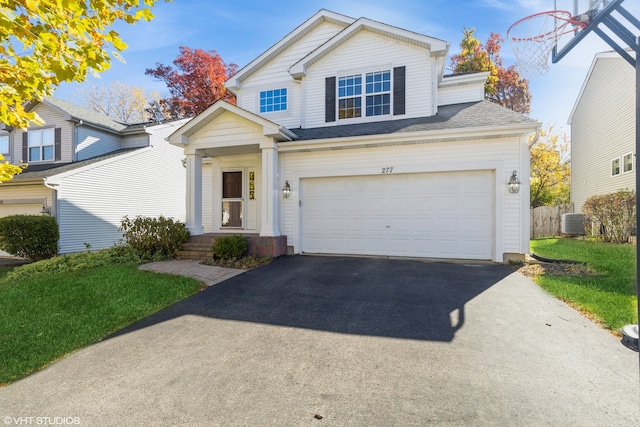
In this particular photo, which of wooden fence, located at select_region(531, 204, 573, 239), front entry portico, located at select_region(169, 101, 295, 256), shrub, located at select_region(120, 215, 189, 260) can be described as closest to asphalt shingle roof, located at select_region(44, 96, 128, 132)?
front entry portico, located at select_region(169, 101, 295, 256)

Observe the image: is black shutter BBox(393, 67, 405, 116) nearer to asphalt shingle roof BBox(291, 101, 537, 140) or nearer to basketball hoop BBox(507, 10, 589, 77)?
asphalt shingle roof BBox(291, 101, 537, 140)

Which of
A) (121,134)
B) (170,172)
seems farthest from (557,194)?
(121,134)

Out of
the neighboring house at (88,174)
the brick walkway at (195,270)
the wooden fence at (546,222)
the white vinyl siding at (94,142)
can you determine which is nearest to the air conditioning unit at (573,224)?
the wooden fence at (546,222)

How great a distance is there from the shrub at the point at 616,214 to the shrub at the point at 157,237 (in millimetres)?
14622

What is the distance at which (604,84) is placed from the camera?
→ 45.0 feet

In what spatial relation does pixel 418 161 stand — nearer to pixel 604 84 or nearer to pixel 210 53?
pixel 604 84

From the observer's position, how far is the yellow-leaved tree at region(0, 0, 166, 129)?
3.21 meters

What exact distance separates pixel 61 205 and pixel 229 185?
6472 mm

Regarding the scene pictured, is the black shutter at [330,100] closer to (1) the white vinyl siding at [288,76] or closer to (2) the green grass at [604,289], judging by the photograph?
(1) the white vinyl siding at [288,76]

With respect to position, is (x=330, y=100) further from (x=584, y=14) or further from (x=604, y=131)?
(x=604, y=131)

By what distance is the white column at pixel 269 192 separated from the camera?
27.5 ft

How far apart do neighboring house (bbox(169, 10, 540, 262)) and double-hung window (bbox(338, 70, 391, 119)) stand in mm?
34

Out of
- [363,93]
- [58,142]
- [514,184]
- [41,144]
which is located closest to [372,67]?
[363,93]

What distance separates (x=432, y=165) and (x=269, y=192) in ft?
15.3
